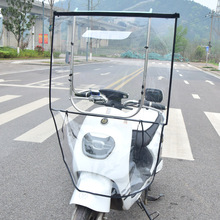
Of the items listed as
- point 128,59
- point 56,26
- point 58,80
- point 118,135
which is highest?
point 56,26

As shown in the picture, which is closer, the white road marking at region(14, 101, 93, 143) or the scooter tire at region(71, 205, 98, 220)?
the scooter tire at region(71, 205, 98, 220)

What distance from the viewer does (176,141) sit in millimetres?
5996

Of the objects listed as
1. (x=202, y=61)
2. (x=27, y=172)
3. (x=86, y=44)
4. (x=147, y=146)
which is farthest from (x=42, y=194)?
(x=202, y=61)

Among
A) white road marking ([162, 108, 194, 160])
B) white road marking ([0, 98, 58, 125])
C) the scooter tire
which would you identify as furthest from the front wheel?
white road marking ([0, 98, 58, 125])

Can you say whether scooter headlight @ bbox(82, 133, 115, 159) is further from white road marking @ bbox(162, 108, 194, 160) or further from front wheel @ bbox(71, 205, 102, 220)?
white road marking @ bbox(162, 108, 194, 160)

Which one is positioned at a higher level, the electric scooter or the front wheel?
the electric scooter

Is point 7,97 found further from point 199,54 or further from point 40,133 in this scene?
point 199,54

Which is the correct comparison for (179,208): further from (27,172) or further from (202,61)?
(202,61)

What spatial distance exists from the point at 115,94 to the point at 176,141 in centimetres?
311

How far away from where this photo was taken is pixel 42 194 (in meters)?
3.65

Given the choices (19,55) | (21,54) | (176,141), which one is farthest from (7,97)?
(21,54)

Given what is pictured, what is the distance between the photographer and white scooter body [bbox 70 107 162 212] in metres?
2.48

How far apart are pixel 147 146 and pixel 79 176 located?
2.68ft

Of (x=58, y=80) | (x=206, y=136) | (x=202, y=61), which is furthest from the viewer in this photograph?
(x=202, y=61)
